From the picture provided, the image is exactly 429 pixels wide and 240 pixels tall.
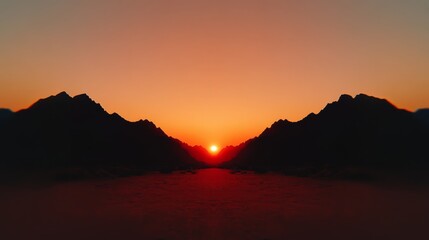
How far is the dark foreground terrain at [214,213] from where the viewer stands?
14977 millimetres

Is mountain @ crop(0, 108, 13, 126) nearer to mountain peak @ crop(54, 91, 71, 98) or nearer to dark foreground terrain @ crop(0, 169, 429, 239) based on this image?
mountain peak @ crop(54, 91, 71, 98)

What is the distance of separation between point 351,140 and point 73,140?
128 feet

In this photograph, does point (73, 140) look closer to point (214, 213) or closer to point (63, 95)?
point (63, 95)

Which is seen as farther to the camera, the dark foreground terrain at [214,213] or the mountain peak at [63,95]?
the mountain peak at [63,95]

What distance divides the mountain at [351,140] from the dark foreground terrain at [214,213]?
15217 mm

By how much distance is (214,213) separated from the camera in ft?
62.5

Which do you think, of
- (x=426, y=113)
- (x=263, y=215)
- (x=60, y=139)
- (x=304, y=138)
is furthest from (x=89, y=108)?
(x=426, y=113)

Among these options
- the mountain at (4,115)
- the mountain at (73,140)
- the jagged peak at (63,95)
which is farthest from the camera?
the jagged peak at (63,95)

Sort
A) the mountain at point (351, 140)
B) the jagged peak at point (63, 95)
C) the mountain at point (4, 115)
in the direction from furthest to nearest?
the jagged peak at point (63, 95) → the mountain at point (4, 115) → the mountain at point (351, 140)

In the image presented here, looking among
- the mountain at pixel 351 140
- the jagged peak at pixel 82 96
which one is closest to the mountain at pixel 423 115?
the mountain at pixel 351 140

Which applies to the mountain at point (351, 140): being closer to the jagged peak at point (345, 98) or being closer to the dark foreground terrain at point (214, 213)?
the jagged peak at point (345, 98)

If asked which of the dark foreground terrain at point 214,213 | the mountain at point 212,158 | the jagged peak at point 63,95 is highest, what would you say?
the jagged peak at point 63,95

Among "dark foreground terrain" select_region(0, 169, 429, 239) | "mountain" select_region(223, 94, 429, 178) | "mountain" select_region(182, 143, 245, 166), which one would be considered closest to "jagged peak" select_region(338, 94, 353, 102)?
"mountain" select_region(223, 94, 429, 178)

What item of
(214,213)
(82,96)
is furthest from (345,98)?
(214,213)
